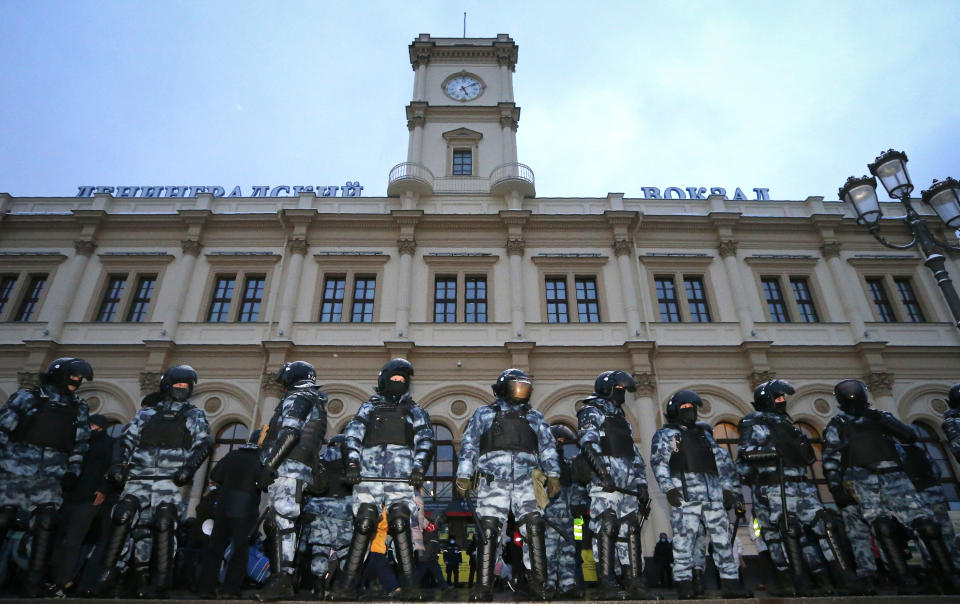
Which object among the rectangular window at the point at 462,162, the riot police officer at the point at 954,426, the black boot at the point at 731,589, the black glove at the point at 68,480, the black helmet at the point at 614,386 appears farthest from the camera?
the rectangular window at the point at 462,162

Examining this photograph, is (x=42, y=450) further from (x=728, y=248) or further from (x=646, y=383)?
(x=728, y=248)

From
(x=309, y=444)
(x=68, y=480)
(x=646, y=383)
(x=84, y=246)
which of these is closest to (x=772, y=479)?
(x=309, y=444)

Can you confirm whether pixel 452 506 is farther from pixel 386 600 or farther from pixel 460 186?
pixel 460 186

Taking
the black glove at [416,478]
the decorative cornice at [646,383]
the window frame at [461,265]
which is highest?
the window frame at [461,265]

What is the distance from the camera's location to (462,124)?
71.4ft

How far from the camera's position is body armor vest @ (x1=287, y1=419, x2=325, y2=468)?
5414mm

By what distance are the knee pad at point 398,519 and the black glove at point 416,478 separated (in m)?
0.25

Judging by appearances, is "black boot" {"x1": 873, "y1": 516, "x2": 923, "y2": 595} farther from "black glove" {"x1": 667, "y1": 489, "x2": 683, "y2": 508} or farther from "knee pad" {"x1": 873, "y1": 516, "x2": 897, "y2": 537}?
"black glove" {"x1": 667, "y1": 489, "x2": 683, "y2": 508}

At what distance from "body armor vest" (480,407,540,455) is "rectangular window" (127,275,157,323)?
15.0 metres

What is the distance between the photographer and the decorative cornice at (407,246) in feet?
57.9

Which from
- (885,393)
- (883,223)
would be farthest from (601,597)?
(883,223)

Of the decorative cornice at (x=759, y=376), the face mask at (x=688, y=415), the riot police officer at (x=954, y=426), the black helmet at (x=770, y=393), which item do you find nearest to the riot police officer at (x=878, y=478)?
the riot police officer at (x=954, y=426)

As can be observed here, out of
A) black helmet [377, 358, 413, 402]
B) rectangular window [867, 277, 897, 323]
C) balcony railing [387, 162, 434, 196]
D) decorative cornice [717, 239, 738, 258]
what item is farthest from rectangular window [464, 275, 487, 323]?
rectangular window [867, 277, 897, 323]

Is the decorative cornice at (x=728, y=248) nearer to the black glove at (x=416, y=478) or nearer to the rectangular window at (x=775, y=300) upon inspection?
the rectangular window at (x=775, y=300)
